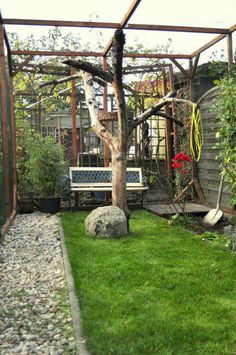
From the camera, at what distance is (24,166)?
8.79 metres

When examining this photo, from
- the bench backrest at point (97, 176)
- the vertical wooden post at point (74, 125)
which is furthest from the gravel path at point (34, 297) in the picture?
the vertical wooden post at point (74, 125)

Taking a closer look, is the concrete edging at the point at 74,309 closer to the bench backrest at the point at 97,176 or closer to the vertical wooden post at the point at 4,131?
the vertical wooden post at the point at 4,131

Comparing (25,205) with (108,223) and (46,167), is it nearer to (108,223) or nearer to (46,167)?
(46,167)

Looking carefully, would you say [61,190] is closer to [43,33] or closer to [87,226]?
[87,226]

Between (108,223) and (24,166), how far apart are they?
361 centimetres

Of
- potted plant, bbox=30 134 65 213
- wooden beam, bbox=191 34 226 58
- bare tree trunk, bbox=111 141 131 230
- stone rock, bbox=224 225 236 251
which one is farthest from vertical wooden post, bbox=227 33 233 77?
potted plant, bbox=30 134 65 213

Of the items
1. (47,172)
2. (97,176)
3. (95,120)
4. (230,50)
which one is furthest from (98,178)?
(230,50)

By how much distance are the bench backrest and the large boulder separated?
2537 mm

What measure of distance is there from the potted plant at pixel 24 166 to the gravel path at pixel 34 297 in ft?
6.63

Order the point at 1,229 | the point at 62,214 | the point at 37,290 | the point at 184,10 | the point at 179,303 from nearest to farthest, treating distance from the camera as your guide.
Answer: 1. the point at 179,303
2. the point at 37,290
3. the point at 1,229
4. the point at 184,10
5. the point at 62,214

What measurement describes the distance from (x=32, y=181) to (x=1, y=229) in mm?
2593

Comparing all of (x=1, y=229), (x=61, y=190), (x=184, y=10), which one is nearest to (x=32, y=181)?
(x=61, y=190)

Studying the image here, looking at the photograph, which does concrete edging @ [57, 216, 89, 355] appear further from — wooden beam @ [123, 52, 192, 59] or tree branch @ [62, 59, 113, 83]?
wooden beam @ [123, 52, 192, 59]

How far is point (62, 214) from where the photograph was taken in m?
8.05
